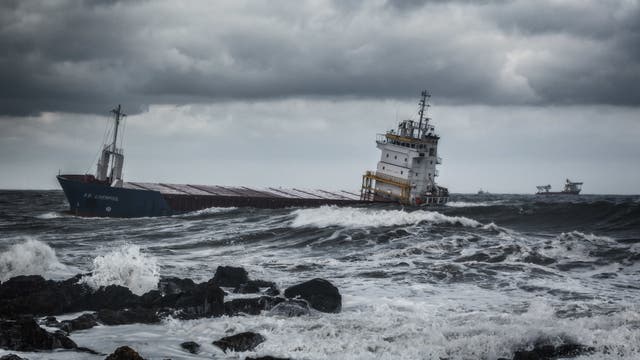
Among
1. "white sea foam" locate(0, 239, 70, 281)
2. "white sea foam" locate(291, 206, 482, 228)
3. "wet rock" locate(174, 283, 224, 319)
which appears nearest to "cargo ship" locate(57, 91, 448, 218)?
"white sea foam" locate(291, 206, 482, 228)

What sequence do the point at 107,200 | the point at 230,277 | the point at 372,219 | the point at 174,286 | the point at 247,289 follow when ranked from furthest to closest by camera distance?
the point at 107,200 → the point at 372,219 → the point at 230,277 → the point at 247,289 → the point at 174,286

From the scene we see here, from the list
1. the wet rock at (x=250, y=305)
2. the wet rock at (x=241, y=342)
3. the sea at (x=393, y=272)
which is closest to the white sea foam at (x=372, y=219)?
the sea at (x=393, y=272)

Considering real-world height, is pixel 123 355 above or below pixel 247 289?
above

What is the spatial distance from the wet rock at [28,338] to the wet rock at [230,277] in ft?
22.0

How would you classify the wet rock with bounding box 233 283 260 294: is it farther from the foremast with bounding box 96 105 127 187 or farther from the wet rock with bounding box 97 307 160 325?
the foremast with bounding box 96 105 127 187

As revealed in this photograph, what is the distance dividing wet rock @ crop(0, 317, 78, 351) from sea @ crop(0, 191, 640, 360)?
27 cm

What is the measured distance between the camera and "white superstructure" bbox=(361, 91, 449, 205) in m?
53.7

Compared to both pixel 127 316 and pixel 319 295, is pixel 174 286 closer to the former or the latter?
pixel 127 316

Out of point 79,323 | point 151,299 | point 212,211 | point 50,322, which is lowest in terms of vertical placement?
point 50,322

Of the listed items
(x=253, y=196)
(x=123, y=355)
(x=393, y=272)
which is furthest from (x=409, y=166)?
(x=123, y=355)

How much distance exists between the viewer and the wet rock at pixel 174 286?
15780mm

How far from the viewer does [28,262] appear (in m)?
19.0

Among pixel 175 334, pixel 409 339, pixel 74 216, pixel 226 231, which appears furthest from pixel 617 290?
pixel 74 216

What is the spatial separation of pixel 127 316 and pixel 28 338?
2.98 metres
